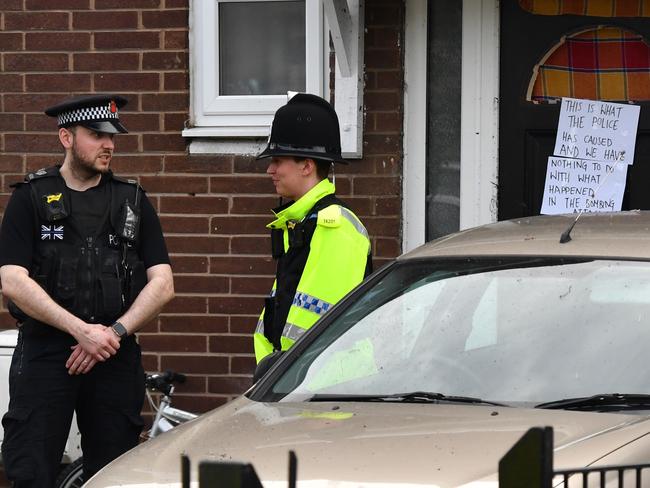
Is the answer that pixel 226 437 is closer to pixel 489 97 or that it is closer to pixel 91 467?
pixel 91 467

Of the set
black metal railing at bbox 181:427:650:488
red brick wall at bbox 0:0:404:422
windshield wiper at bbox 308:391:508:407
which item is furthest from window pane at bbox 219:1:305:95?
black metal railing at bbox 181:427:650:488

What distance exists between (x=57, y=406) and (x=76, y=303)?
395 millimetres

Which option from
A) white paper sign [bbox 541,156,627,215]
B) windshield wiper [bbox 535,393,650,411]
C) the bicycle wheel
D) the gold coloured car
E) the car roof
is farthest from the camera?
white paper sign [bbox 541,156,627,215]

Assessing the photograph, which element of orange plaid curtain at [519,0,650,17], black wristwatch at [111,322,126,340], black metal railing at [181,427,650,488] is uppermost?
orange plaid curtain at [519,0,650,17]

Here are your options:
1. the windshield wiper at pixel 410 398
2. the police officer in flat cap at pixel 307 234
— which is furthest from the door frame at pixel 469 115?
the windshield wiper at pixel 410 398

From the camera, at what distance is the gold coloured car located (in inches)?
121

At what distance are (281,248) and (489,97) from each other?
2.52 meters

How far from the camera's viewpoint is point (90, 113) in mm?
5199

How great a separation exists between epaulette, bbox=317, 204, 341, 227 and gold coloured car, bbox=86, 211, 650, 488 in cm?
39

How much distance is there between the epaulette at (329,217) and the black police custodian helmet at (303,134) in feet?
0.92

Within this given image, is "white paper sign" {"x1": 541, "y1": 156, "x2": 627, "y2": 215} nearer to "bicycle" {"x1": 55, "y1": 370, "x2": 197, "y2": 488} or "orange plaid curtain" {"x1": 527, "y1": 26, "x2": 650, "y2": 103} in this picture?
"orange plaid curtain" {"x1": 527, "y1": 26, "x2": 650, "y2": 103}

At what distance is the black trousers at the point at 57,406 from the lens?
193 inches

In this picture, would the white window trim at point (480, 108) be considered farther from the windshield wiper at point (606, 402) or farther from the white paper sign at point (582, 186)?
the windshield wiper at point (606, 402)

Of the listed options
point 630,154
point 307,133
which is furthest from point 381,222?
point 307,133
